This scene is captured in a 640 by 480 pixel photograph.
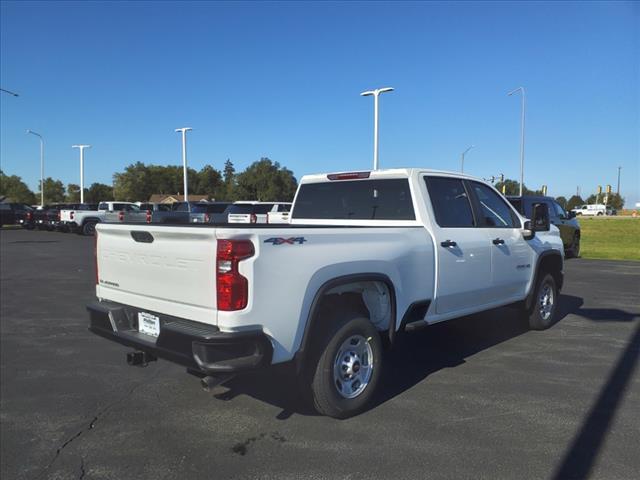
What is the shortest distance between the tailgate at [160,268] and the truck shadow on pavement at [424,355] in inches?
31.5

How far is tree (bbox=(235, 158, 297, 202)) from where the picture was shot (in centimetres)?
9312

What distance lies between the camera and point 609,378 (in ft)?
15.7

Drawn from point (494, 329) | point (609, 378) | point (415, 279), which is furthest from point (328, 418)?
point (494, 329)

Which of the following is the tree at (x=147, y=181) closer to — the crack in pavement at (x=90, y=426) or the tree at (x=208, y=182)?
the tree at (x=208, y=182)

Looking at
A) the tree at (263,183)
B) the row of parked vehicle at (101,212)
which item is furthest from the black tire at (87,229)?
the tree at (263,183)

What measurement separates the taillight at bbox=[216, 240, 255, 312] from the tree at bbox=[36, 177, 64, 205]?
416 ft

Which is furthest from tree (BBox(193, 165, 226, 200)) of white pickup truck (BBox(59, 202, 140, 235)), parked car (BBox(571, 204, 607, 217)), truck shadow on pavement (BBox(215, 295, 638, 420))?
truck shadow on pavement (BBox(215, 295, 638, 420))

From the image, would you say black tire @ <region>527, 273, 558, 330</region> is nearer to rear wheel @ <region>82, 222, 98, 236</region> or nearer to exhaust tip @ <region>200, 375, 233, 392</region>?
exhaust tip @ <region>200, 375, 233, 392</region>

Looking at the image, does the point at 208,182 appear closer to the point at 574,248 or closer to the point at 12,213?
the point at 12,213

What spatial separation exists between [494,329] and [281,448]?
4190 millimetres

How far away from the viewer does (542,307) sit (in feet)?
21.7

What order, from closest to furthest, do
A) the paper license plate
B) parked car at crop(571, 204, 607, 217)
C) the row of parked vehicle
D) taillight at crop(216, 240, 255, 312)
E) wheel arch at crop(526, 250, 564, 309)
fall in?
taillight at crop(216, 240, 255, 312) < the paper license plate < wheel arch at crop(526, 250, 564, 309) < the row of parked vehicle < parked car at crop(571, 204, 607, 217)

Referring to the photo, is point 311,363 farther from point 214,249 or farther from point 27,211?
point 27,211

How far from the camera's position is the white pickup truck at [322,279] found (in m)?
3.18
